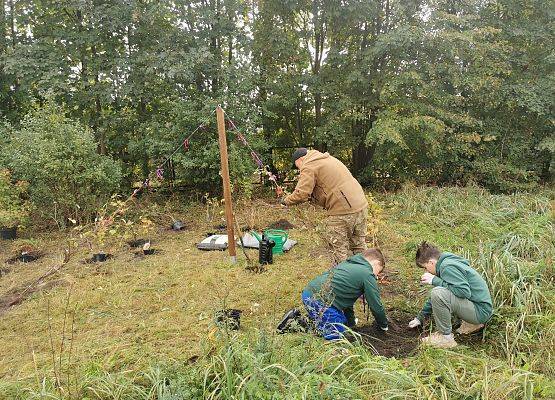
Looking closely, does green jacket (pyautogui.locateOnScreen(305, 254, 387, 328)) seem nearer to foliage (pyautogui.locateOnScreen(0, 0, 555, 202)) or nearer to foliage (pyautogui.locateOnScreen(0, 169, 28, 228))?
foliage (pyautogui.locateOnScreen(0, 0, 555, 202))

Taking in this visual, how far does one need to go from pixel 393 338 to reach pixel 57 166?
5.56 metres

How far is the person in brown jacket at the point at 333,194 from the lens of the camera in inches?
167

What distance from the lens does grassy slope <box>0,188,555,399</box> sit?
2.33 metres

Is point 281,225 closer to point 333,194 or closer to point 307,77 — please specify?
point 333,194

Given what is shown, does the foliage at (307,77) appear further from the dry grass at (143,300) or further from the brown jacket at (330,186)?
the brown jacket at (330,186)

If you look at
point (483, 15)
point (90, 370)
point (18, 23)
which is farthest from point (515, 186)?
point (18, 23)

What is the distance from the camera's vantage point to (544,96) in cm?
849

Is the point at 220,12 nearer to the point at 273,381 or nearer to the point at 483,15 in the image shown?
the point at 483,15

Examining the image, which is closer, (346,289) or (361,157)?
(346,289)

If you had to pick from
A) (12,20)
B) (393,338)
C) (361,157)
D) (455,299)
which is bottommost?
(393,338)

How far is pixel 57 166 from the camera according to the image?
21.1ft

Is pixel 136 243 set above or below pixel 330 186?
below

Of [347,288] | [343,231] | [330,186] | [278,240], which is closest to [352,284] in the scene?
[347,288]

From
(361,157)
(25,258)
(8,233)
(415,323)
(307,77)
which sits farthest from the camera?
(361,157)
